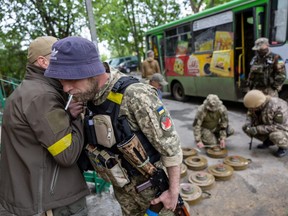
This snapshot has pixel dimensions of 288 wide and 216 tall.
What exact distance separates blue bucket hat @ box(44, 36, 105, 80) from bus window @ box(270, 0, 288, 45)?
487cm

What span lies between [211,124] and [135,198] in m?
2.68

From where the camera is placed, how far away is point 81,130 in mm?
1373

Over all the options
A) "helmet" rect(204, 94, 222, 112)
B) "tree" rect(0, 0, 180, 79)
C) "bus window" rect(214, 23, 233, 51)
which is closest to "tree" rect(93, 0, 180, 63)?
"tree" rect(0, 0, 180, 79)

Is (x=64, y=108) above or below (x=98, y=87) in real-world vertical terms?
below

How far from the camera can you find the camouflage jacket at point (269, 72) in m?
4.07

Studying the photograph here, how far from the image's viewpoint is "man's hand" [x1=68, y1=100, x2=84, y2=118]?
1395 mm

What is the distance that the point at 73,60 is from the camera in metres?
1.13

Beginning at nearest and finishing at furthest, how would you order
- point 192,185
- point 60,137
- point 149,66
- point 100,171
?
point 60,137, point 100,171, point 192,185, point 149,66

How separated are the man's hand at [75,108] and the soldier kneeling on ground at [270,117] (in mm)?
2633

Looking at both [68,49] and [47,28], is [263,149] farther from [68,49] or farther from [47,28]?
[47,28]

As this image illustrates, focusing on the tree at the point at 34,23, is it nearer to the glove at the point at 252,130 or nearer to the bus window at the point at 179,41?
the bus window at the point at 179,41

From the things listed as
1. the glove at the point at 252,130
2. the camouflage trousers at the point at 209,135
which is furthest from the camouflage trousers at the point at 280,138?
the camouflage trousers at the point at 209,135

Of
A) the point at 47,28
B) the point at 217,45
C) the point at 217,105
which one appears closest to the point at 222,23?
the point at 217,45

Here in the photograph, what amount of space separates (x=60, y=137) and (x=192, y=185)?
2034 mm
